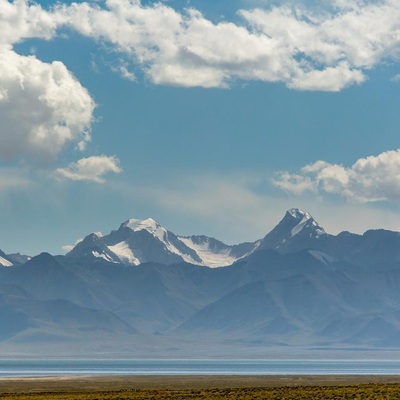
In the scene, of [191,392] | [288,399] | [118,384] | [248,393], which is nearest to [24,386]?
[118,384]

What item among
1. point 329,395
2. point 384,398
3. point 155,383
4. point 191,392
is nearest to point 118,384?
point 155,383

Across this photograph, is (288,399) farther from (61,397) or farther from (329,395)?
(61,397)

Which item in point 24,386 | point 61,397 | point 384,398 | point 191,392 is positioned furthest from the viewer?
point 24,386

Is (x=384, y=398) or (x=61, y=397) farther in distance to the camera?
(x=61, y=397)

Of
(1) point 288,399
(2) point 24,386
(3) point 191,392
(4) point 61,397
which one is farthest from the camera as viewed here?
(2) point 24,386

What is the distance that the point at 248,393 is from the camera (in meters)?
136

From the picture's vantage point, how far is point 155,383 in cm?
18362

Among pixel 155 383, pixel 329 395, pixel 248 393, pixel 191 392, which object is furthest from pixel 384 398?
pixel 155 383

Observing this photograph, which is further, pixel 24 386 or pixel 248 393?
pixel 24 386

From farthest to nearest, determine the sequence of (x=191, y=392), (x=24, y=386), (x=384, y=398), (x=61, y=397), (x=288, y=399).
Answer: (x=24, y=386) → (x=191, y=392) → (x=61, y=397) → (x=288, y=399) → (x=384, y=398)

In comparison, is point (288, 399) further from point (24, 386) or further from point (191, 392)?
point (24, 386)

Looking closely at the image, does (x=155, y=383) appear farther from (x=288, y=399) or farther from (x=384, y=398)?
(x=384, y=398)

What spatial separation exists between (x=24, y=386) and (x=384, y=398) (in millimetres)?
80427

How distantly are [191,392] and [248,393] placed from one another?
11039 mm
